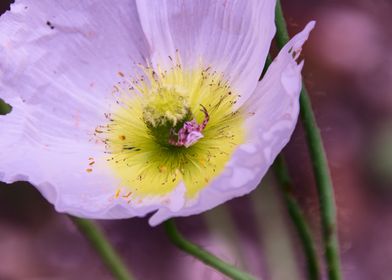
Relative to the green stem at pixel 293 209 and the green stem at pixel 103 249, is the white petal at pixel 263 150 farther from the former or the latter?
the green stem at pixel 103 249

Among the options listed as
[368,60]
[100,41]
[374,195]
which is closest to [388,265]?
[374,195]

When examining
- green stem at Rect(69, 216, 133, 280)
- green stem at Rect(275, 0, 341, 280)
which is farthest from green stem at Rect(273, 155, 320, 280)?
green stem at Rect(69, 216, 133, 280)

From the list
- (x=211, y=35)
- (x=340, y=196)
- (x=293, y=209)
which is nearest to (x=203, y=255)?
(x=293, y=209)

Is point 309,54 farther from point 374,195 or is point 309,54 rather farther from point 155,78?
point 155,78

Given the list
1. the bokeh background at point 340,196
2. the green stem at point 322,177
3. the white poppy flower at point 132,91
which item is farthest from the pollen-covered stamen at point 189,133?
the bokeh background at point 340,196

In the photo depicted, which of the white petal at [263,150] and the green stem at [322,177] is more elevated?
the white petal at [263,150]

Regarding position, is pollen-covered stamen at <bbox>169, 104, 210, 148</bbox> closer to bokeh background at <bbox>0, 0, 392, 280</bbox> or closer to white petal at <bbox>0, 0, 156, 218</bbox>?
white petal at <bbox>0, 0, 156, 218</bbox>

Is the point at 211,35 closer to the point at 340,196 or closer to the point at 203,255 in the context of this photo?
the point at 203,255
